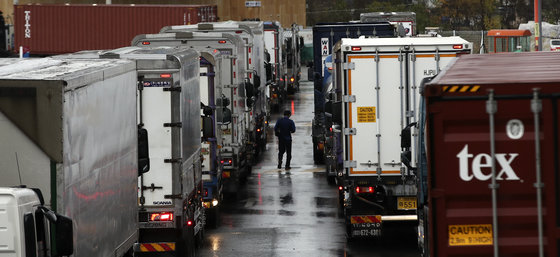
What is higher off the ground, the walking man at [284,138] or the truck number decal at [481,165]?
the truck number decal at [481,165]

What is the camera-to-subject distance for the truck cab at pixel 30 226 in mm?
8031

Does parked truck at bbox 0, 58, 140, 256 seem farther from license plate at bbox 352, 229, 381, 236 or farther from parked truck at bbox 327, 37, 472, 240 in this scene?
license plate at bbox 352, 229, 381, 236

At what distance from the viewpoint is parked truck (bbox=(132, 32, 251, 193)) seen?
2214 cm

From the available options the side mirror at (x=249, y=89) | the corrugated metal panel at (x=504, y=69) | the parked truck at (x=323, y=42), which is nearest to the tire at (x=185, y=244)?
the corrugated metal panel at (x=504, y=69)

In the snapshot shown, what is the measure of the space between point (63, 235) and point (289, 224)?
40.3 ft

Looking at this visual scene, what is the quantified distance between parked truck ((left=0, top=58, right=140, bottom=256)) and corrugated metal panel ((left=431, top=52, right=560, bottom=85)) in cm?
298

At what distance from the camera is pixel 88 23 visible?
52.7 meters

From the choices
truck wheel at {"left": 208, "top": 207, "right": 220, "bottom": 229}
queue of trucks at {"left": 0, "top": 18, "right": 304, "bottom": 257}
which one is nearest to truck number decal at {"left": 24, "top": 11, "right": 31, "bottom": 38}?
queue of trucks at {"left": 0, "top": 18, "right": 304, "bottom": 257}

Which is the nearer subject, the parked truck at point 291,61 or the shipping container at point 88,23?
the shipping container at point 88,23

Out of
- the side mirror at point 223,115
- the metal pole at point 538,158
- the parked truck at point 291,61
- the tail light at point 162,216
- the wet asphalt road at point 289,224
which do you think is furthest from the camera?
the parked truck at point 291,61

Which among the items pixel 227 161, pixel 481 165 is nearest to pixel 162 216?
pixel 481 165

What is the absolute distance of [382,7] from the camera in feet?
312

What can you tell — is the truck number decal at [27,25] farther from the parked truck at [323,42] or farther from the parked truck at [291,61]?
the parked truck at [323,42]

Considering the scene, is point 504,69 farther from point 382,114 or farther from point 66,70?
point 382,114
